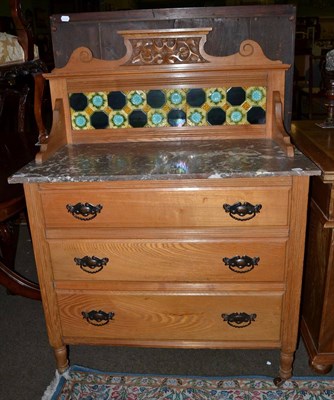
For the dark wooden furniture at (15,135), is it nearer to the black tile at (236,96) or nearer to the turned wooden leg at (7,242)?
the turned wooden leg at (7,242)

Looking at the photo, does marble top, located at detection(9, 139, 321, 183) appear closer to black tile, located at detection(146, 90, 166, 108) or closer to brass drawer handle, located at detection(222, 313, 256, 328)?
black tile, located at detection(146, 90, 166, 108)

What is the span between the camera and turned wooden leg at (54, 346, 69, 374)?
5.26 feet

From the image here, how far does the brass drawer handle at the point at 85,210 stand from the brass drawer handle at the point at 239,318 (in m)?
0.56

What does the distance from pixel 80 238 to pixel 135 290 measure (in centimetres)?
26

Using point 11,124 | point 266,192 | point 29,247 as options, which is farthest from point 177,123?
point 29,247

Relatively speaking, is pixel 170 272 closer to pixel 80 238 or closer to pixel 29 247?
pixel 80 238

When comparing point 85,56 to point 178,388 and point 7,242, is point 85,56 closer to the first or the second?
point 7,242

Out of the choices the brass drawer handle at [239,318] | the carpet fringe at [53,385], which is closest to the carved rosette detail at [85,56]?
the brass drawer handle at [239,318]

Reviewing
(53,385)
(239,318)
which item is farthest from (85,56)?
(53,385)

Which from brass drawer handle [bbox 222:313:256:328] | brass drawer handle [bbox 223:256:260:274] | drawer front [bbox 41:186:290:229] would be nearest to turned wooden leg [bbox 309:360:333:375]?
brass drawer handle [bbox 222:313:256:328]

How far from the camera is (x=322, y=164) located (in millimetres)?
1376

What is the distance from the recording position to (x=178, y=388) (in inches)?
62.5

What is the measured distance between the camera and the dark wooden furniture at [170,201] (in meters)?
1.35

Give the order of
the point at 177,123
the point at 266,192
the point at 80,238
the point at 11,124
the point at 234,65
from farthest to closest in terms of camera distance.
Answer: the point at 11,124 < the point at 177,123 < the point at 234,65 < the point at 80,238 < the point at 266,192
